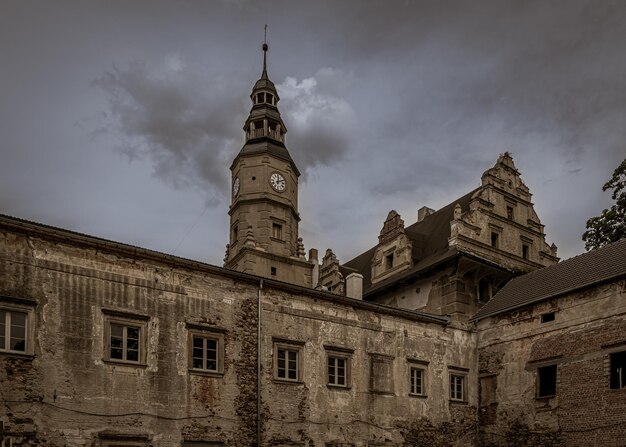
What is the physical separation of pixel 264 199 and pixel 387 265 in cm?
981

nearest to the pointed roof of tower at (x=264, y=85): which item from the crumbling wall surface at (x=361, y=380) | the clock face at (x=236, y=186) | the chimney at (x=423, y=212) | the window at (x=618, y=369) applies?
the clock face at (x=236, y=186)

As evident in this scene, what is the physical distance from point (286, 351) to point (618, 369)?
11109 mm

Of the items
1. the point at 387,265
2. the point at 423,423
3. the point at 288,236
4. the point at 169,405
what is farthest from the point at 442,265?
the point at 169,405

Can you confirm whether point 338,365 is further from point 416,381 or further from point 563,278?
point 563,278

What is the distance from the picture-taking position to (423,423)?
25438mm

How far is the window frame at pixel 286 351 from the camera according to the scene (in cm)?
2203

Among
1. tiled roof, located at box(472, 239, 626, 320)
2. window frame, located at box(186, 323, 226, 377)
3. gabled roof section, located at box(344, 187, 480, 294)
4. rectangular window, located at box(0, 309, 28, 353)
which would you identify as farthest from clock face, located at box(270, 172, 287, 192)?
rectangular window, located at box(0, 309, 28, 353)

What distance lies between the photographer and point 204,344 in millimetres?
20703

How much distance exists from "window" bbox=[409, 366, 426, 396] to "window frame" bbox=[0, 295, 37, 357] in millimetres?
13820

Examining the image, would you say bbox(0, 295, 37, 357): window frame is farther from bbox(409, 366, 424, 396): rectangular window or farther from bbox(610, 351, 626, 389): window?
bbox(610, 351, 626, 389): window

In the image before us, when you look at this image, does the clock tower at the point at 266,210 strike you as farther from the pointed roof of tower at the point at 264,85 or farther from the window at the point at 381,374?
the window at the point at 381,374

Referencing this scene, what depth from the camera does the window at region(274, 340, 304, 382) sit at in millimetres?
22172

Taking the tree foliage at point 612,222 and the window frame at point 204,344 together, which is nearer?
the window frame at point 204,344

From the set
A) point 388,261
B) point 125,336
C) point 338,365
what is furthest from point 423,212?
point 125,336
